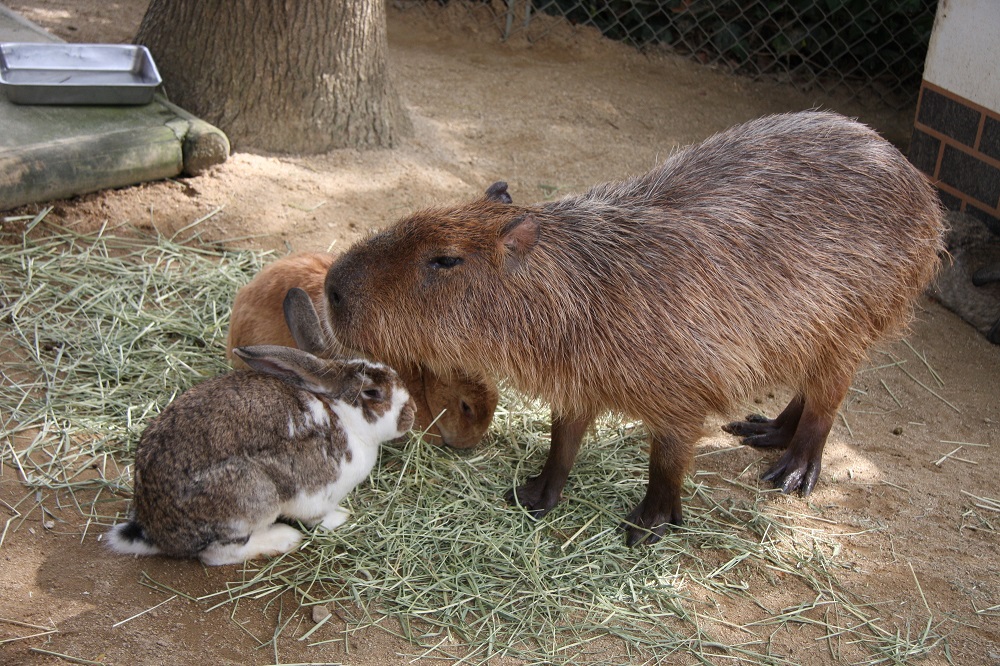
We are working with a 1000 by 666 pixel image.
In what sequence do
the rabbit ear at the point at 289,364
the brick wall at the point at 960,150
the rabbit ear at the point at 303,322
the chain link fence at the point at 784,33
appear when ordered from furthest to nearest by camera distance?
the chain link fence at the point at 784,33, the brick wall at the point at 960,150, the rabbit ear at the point at 303,322, the rabbit ear at the point at 289,364

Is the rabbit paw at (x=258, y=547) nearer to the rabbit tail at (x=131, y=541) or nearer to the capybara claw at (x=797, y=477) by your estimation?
the rabbit tail at (x=131, y=541)

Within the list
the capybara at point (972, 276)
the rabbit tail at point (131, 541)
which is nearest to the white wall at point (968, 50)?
the capybara at point (972, 276)

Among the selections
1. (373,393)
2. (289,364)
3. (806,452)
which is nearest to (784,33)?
(806,452)

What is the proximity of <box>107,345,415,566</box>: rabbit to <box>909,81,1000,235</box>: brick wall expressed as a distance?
3.84 meters

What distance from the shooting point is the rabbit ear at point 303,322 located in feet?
11.4

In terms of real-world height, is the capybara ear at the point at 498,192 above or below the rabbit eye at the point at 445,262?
above

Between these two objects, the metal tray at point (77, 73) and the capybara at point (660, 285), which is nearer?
the capybara at point (660, 285)

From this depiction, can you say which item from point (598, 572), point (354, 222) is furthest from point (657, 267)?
point (354, 222)

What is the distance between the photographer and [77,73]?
5.63 meters

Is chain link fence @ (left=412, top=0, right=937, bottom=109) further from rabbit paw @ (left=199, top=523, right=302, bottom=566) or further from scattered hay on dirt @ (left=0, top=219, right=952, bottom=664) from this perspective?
rabbit paw @ (left=199, top=523, right=302, bottom=566)

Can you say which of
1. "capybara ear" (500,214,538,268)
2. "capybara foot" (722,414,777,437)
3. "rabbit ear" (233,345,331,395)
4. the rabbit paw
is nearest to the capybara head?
"capybara ear" (500,214,538,268)

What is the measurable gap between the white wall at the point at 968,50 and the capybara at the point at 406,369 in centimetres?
351

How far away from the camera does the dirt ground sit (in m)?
3.04

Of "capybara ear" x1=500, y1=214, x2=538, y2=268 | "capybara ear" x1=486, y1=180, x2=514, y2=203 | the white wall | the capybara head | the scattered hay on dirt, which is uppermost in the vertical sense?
the white wall
